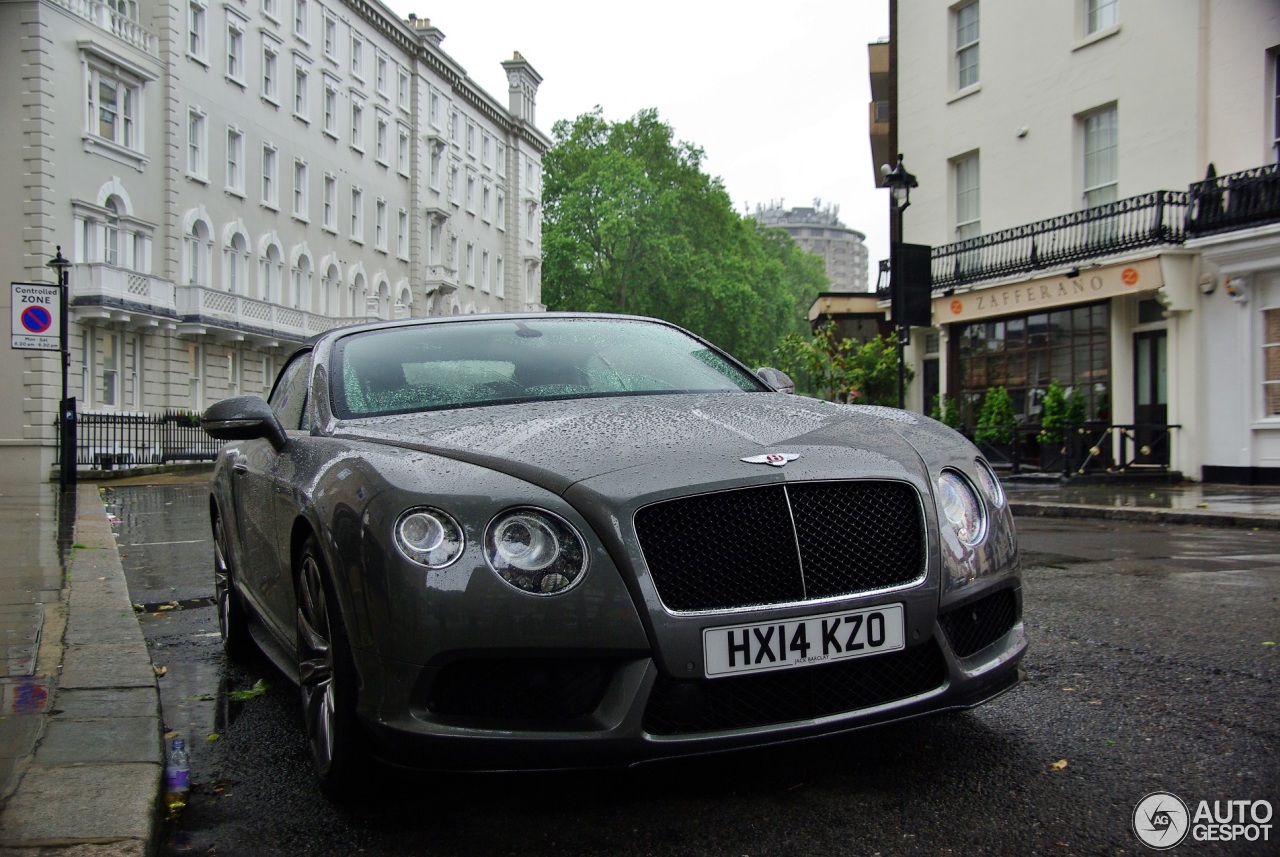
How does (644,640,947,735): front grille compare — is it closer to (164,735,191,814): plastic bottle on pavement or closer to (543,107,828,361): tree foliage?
(164,735,191,814): plastic bottle on pavement

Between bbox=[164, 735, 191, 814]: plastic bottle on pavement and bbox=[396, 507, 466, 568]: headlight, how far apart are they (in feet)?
3.76

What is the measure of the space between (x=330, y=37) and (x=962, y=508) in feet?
160

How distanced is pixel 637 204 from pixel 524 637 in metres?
60.9

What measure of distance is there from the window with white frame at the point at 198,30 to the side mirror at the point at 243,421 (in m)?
36.6

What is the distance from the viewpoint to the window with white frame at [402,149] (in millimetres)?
54250

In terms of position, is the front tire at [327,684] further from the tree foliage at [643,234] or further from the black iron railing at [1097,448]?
the tree foliage at [643,234]

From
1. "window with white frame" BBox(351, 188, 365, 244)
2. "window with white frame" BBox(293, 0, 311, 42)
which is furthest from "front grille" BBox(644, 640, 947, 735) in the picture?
"window with white frame" BBox(351, 188, 365, 244)

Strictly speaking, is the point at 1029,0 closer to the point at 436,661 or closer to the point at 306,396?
the point at 306,396

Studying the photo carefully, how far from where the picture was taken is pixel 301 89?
148ft

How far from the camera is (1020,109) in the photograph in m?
23.0

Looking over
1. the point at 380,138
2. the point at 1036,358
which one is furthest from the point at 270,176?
the point at 1036,358

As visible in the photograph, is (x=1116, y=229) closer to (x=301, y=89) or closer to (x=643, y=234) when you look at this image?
(x=301, y=89)

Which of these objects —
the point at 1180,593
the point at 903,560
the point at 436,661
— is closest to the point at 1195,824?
the point at 903,560

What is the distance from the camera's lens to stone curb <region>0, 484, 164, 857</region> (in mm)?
2855
